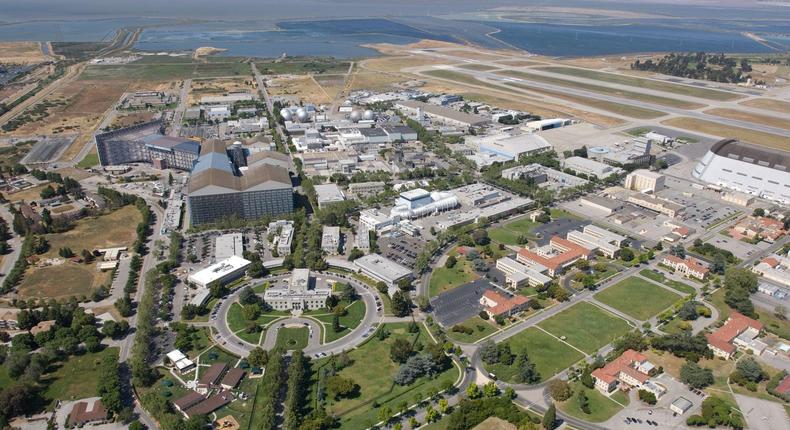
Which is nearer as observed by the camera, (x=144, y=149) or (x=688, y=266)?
(x=688, y=266)

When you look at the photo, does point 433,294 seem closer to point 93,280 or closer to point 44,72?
point 93,280

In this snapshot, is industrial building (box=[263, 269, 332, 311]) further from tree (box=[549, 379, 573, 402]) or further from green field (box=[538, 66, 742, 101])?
green field (box=[538, 66, 742, 101])

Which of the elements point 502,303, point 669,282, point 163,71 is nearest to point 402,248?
point 502,303

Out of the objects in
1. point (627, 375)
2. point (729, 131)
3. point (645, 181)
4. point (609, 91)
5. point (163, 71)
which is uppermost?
point (163, 71)

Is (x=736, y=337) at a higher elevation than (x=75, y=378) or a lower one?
higher

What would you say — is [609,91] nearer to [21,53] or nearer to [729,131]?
[729,131]

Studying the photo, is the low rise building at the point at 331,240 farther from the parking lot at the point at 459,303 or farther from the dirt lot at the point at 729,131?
the dirt lot at the point at 729,131

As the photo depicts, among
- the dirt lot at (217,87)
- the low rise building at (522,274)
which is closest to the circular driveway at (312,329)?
the low rise building at (522,274)
